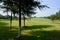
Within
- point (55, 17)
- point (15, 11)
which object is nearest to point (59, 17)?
point (55, 17)

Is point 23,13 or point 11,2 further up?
point 11,2

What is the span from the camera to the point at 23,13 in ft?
67.2

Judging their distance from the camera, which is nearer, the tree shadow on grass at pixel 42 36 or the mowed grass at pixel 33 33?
the tree shadow on grass at pixel 42 36

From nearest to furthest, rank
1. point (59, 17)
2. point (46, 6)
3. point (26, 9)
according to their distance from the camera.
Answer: point (46, 6) → point (26, 9) → point (59, 17)

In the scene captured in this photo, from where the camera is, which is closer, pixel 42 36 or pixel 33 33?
pixel 42 36

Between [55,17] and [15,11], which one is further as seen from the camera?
[55,17]

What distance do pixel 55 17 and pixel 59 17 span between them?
3.82 meters

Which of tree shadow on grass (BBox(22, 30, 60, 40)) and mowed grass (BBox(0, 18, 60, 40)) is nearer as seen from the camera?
tree shadow on grass (BBox(22, 30, 60, 40))

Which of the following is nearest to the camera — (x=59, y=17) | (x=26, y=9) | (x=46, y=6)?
(x=46, y=6)

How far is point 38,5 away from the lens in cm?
1928

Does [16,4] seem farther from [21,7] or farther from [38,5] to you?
[38,5]

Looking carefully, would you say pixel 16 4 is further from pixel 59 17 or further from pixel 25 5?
pixel 59 17

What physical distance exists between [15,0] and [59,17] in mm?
47691

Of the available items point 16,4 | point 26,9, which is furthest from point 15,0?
point 26,9
